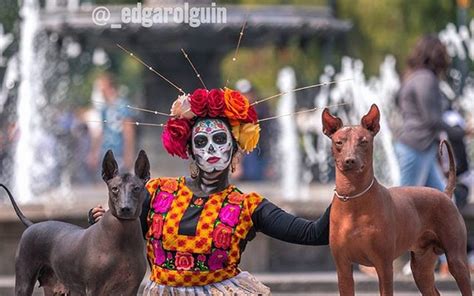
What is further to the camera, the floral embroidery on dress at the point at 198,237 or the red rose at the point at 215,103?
the red rose at the point at 215,103

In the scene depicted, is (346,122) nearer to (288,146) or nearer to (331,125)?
(288,146)

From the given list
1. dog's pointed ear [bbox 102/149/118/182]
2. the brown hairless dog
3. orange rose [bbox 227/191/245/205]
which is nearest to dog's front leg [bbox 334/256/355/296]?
the brown hairless dog

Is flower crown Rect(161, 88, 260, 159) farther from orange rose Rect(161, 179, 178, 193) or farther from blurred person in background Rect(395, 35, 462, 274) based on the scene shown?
blurred person in background Rect(395, 35, 462, 274)

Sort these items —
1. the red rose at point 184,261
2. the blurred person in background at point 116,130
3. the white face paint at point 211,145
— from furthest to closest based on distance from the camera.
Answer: the blurred person in background at point 116,130, the white face paint at point 211,145, the red rose at point 184,261

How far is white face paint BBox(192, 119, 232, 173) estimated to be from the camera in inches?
263

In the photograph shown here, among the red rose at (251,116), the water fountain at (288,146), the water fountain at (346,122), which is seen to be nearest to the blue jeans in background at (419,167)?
the water fountain at (346,122)

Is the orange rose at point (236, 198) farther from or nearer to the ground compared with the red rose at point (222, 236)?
farther from the ground

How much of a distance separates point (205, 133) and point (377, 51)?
1147 inches

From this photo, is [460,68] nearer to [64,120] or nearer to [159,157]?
[64,120]

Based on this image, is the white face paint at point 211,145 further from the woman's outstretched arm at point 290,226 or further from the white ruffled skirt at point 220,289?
the white ruffled skirt at point 220,289

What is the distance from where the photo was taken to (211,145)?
22.0 feet

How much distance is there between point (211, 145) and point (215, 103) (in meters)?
0.18

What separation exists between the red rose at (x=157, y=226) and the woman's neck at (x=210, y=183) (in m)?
0.20

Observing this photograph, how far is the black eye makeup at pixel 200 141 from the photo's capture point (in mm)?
6711
